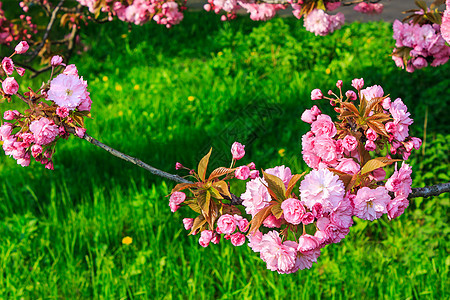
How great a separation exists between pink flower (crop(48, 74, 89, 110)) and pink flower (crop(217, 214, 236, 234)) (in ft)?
1.63

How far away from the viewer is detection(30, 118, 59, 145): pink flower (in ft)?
4.14

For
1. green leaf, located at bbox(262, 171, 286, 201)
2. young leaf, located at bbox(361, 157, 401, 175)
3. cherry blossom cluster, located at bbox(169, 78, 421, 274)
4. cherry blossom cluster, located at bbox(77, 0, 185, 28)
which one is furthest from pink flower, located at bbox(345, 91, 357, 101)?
cherry blossom cluster, located at bbox(77, 0, 185, 28)

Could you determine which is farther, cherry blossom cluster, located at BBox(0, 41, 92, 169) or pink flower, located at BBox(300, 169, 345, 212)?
cherry blossom cluster, located at BBox(0, 41, 92, 169)

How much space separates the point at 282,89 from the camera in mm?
4520

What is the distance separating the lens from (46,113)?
1.32 meters

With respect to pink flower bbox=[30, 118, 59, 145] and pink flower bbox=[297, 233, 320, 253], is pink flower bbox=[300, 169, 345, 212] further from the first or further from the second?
pink flower bbox=[30, 118, 59, 145]

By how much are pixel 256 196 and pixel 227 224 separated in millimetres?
101

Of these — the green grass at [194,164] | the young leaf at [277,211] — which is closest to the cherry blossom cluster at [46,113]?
the young leaf at [277,211]

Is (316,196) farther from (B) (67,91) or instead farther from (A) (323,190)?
(B) (67,91)

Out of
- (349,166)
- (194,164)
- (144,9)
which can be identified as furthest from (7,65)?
(194,164)

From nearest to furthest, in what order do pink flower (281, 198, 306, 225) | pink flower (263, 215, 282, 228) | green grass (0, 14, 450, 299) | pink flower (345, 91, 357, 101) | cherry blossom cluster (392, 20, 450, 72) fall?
1. pink flower (281, 198, 306, 225)
2. pink flower (263, 215, 282, 228)
3. pink flower (345, 91, 357, 101)
4. cherry blossom cluster (392, 20, 450, 72)
5. green grass (0, 14, 450, 299)

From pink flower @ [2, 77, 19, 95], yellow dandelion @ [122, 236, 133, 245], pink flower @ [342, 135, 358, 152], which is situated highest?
yellow dandelion @ [122, 236, 133, 245]

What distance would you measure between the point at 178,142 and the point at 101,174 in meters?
0.70

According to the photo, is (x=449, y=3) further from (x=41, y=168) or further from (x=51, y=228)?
(x=41, y=168)
